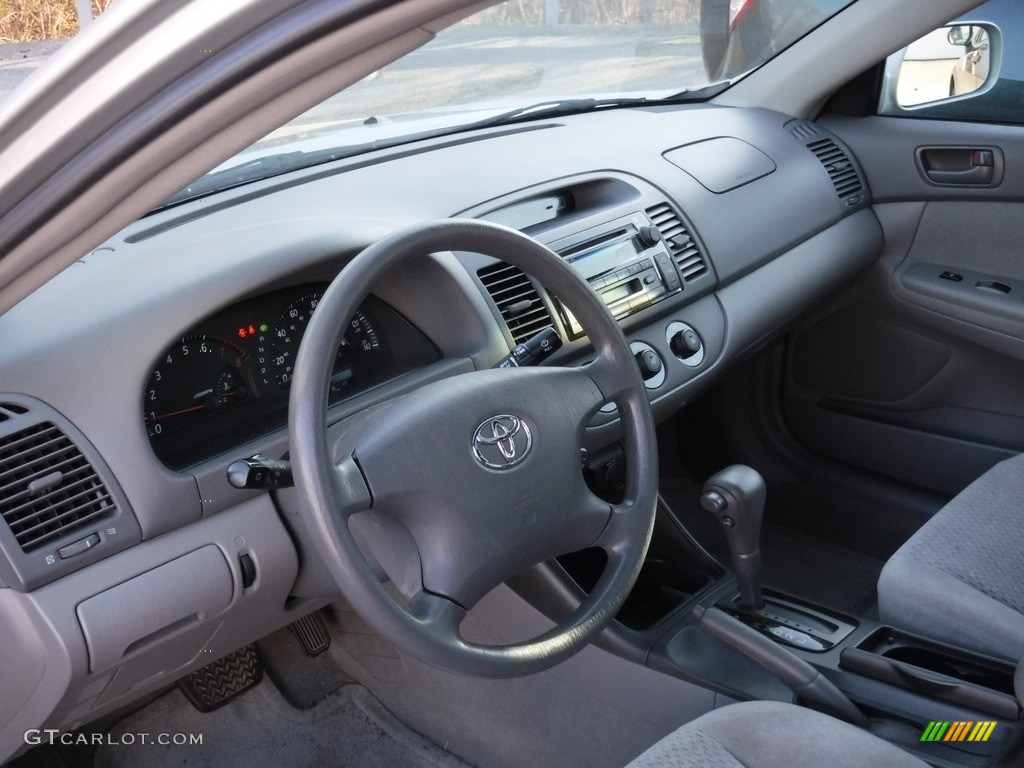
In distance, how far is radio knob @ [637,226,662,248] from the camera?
7.47 feet

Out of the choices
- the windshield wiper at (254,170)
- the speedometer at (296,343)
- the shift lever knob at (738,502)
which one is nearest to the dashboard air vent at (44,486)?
the speedometer at (296,343)

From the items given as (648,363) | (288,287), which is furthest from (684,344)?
(288,287)

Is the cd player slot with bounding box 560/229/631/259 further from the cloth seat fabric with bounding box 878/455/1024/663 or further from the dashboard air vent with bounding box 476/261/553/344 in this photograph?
the cloth seat fabric with bounding box 878/455/1024/663

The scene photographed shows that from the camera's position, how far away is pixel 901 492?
9.48 ft

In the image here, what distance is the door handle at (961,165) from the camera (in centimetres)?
272

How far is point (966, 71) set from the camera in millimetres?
2783

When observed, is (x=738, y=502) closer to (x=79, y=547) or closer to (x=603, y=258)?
(x=603, y=258)

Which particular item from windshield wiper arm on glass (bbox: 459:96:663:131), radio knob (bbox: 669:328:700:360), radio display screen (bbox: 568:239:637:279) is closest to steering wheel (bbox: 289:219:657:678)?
radio display screen (bbox: 568:239:637:279)

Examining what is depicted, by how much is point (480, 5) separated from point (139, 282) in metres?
0.83

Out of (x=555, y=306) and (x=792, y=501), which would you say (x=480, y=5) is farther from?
(x=792, y=501)

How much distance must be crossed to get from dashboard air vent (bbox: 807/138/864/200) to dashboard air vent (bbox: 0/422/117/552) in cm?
209

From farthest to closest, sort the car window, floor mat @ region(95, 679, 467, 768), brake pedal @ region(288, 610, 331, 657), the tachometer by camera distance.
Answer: the car window < brake pedal @ region(288, 610, 331, 657) < floor mat @ region(95, 679, 467, 768) < the tachometer

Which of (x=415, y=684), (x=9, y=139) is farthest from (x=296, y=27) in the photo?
(x=415, y=684)

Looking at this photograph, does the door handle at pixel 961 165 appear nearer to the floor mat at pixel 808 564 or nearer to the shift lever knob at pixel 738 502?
the floor mat at pixel 808 564
